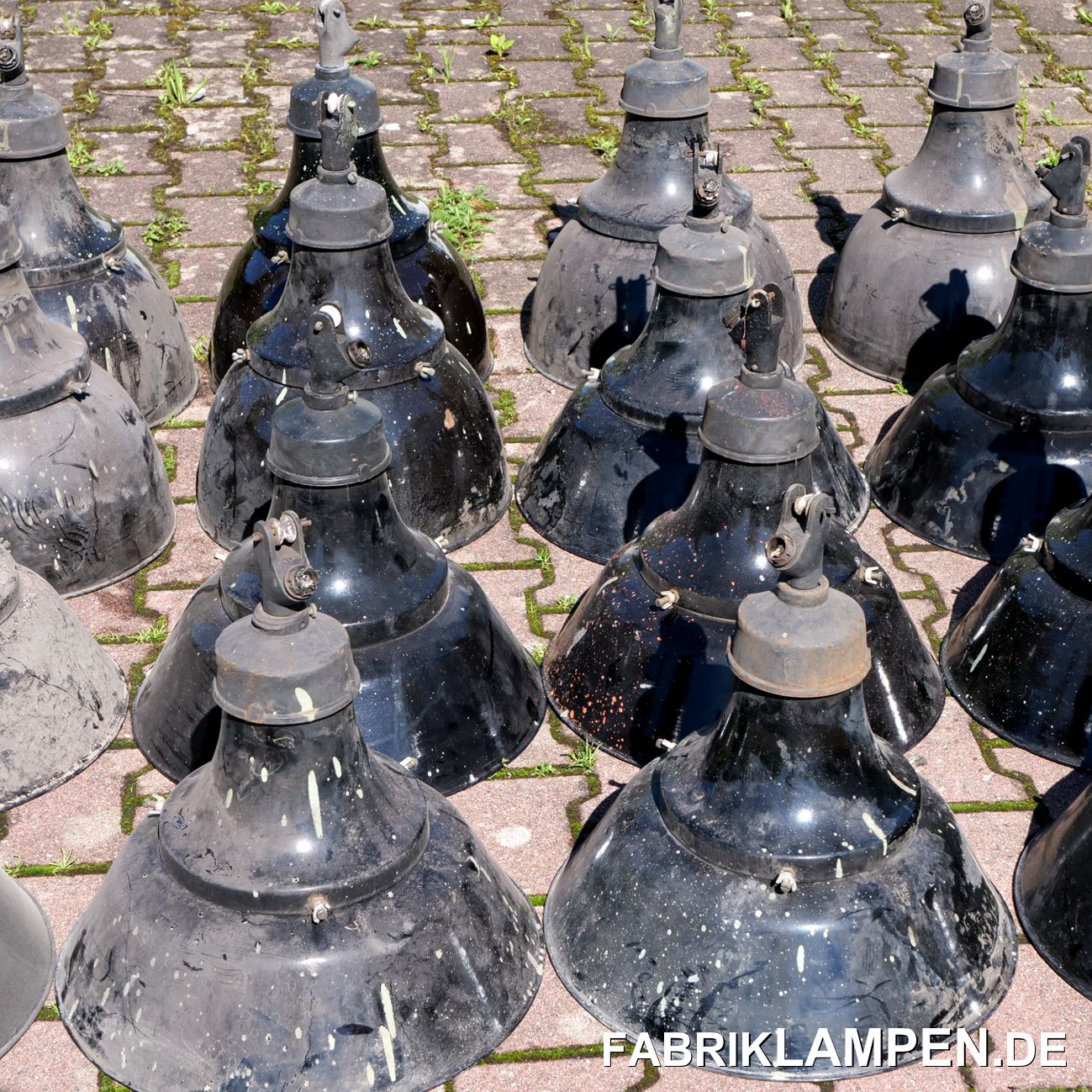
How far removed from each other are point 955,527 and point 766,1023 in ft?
6.92

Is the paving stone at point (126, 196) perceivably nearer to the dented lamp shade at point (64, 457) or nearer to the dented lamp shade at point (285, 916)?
the dented lamp shade at point (64, 457)

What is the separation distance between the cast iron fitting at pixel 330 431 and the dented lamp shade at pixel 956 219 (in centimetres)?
259

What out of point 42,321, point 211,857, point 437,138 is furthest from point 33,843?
point 437,138

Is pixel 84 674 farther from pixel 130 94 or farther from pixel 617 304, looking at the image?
pixel 130 94

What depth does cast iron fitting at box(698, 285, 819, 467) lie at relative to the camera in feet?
12.3

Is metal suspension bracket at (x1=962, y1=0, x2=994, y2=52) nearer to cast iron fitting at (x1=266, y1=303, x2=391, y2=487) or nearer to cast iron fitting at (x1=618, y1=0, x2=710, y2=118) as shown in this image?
cast iron fitting at (x1=618, y1=0, x2=710, y2=118)

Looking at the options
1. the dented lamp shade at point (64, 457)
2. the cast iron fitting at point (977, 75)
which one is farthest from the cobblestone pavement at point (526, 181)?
the cast iron fitting at point (977, 75)

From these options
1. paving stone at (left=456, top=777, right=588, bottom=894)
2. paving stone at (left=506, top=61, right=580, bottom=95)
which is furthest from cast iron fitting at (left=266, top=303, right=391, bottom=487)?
paving stone at (left=506, top=61, right=580, bottom=95)

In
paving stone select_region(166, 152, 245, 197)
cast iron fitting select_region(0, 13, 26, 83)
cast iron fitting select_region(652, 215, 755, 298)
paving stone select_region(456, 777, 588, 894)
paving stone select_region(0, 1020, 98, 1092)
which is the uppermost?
cast iron fitting select_region(0, 13, 26, 83)

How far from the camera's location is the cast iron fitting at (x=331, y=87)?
5121 mm

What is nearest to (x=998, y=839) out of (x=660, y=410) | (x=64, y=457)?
(x=660, y=410)

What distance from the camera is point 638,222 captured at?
17.9ft

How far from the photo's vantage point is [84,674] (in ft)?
13.7

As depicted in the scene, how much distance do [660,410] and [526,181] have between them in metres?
3.04
